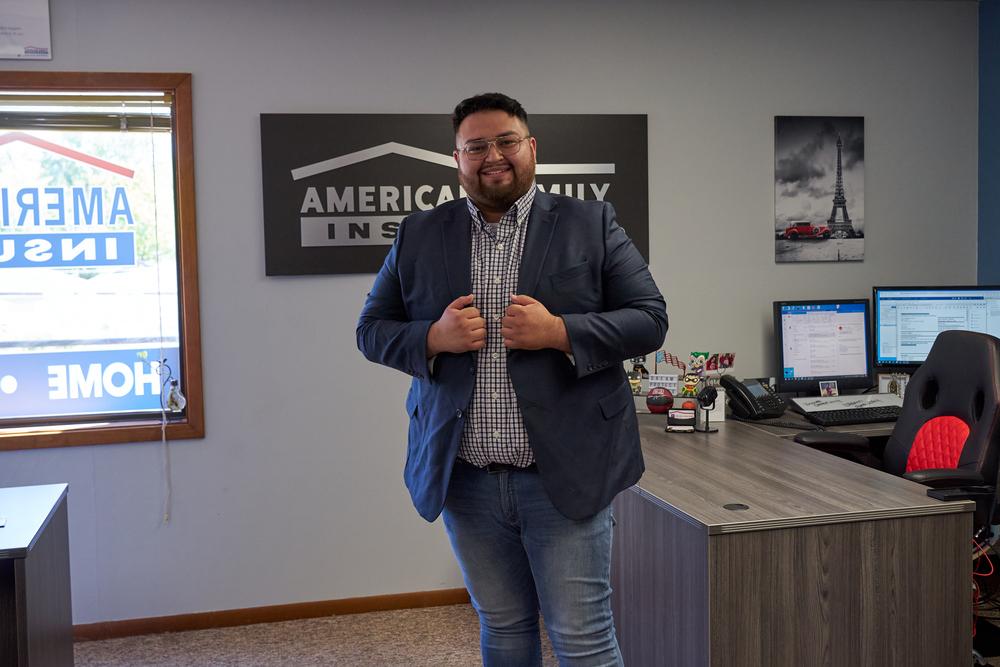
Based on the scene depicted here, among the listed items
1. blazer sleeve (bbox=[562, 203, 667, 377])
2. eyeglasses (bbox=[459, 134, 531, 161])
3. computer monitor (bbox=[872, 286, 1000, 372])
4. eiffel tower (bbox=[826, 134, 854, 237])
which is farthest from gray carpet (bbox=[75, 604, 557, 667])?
eiffel tower (bbox=[826, 134, 854, 237])

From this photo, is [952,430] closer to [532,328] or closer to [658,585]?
[658,585]

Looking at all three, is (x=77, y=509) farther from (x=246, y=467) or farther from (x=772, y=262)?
(x=772, y=262)

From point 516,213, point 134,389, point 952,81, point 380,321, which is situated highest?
point 952,81

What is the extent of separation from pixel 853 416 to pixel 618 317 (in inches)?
84.8

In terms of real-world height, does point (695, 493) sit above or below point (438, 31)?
below

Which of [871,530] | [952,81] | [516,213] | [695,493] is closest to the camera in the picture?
[516,213]

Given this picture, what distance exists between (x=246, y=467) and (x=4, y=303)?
3.68 ft

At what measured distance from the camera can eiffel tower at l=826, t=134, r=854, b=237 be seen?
12.9 ft

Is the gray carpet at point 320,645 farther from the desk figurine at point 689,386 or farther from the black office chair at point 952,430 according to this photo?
the black office chair at point 952,430

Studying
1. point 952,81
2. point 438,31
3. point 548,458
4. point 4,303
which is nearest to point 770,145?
point 952,81

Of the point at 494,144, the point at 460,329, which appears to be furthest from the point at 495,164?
the point at 460,329

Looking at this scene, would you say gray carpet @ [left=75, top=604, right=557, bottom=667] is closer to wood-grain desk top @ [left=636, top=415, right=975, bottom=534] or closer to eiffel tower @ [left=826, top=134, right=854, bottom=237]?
wood-grain desk top @ [left=636, top=415, right=975, bottom=534]

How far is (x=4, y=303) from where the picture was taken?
11.3 ft

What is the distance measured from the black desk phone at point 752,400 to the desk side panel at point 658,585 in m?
1.02
